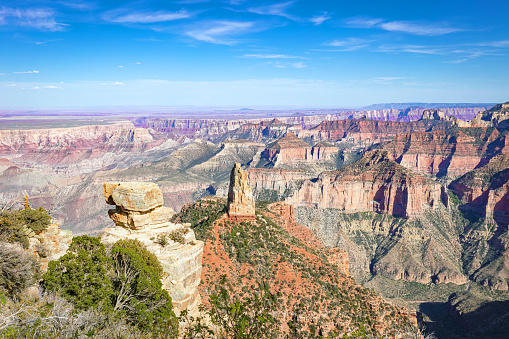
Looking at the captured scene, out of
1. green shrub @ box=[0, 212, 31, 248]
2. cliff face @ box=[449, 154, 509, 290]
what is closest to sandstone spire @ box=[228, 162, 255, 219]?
green shrub @ box=[0, 212, 31, 248]

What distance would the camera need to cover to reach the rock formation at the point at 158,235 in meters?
23.4

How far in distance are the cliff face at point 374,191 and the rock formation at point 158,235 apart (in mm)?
117634

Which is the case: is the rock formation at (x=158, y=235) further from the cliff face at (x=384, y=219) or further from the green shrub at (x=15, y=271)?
the cliff face at (x=384, y=219)

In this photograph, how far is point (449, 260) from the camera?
4316 inches

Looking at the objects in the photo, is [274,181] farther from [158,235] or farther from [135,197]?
[135,197]

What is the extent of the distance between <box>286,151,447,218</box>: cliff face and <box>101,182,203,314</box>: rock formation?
117634 millimetres

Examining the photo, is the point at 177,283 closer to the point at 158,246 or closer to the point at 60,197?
the point at 158,246

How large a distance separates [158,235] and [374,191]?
12399 cm

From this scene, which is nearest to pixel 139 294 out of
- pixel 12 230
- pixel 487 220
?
pixel 12 230

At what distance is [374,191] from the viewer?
13500 centimetres

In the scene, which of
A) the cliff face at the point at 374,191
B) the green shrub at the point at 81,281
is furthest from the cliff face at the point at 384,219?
the green shrub at the point at 81,281

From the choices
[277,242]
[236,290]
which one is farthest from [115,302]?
[277,242]

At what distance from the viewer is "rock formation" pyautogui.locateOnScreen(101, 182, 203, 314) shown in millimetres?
23359

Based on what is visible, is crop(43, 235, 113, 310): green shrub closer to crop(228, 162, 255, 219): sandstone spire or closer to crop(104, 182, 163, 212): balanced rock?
crop(104, 182, 163, 212): balanced rock
